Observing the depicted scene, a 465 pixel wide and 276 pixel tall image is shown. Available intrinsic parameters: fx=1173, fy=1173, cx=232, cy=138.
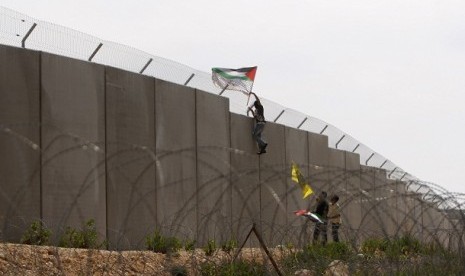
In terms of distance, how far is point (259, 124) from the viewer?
2706cm

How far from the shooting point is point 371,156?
130 ft

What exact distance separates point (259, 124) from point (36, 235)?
10.3m

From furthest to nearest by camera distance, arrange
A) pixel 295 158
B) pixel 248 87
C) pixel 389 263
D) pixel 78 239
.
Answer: pixel 295 158
pixel 248 87
pixel 78 239
pixel 389 263

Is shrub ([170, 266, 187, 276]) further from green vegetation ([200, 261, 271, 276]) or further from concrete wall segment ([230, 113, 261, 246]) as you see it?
concrete wall segment ([230, 113, 261, 246])

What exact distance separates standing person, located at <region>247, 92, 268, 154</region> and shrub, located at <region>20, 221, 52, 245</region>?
996 centimetres

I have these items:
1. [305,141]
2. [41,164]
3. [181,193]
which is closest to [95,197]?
[41,164]

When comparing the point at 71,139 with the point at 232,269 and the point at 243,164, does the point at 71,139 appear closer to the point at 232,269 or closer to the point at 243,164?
the point at 232,269

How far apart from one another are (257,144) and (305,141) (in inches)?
177

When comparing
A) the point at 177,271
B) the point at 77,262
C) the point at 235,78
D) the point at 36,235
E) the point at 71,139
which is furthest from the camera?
the point at 235,78

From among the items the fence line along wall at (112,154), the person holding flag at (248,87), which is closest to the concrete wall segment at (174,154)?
the fence line along wall at (112,154)

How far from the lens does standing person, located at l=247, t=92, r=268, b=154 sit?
27.1 meters

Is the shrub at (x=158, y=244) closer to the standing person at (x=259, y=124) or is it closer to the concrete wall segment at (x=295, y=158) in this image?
the standing person at (x=259, y=124)

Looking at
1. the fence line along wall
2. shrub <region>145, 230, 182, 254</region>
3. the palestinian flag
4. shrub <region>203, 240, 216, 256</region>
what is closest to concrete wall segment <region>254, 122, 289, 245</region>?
the palestinian flag

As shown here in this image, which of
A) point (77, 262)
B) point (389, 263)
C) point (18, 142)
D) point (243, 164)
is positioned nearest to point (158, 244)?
point (18, 142)
